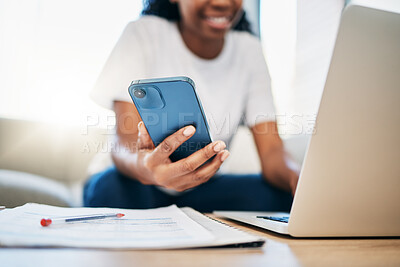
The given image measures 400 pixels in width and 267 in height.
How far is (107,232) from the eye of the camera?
1.08 ft

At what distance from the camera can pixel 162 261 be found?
0.26m

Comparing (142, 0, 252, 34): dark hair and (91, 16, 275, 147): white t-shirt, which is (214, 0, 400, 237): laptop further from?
(142, 0, 252, 34): dark hair

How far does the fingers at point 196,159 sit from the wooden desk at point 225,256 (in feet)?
0.58

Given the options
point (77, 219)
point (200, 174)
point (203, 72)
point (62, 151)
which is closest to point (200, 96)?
point (203, 72)

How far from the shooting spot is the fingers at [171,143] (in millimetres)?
471

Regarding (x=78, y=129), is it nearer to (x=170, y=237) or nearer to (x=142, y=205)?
(x=142, y=205)

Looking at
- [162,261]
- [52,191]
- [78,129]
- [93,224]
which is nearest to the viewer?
[162,261]

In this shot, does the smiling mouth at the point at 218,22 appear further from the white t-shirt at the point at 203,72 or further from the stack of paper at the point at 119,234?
the stack of paper at the point at 119,234

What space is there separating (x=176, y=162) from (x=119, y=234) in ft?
0.76

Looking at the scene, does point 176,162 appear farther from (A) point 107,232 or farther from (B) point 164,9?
(B) point 164,9

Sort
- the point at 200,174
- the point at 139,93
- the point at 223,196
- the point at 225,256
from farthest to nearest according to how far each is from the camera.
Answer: the point at 223,196
the point at 200,174
the point at 139,93
the point at 225,256

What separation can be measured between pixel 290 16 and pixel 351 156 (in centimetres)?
183

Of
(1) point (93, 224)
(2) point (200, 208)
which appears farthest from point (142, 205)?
(1) point (93, 224)

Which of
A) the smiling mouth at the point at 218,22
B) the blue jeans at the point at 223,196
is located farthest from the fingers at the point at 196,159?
the smiling mouth at the point at 218,22
